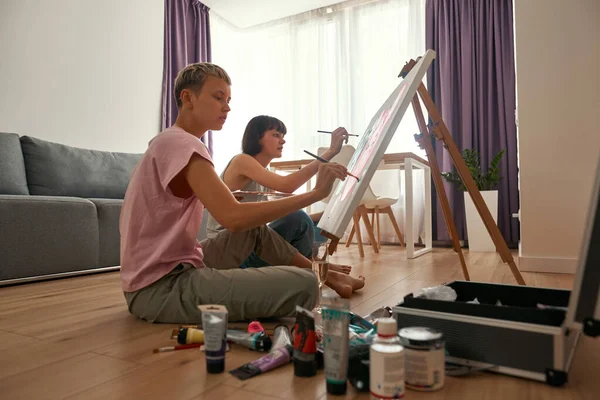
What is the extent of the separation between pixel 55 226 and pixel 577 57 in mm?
3023

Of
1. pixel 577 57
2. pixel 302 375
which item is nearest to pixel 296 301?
pixel 302 375

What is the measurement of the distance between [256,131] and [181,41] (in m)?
3.08

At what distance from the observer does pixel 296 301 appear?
1.29 m

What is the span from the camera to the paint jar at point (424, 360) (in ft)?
2.59

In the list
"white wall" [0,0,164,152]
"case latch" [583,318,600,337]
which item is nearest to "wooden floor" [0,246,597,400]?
"case latch" [583,318,600,337]

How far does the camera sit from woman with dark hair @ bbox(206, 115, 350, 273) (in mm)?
1787

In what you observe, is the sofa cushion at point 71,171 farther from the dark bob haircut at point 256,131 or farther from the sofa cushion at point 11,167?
the dark bob haircut at point 256,131

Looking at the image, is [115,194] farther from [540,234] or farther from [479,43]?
[479,43]

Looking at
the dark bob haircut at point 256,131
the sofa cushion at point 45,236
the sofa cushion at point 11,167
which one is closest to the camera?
the dark bob haircut at point 256,131

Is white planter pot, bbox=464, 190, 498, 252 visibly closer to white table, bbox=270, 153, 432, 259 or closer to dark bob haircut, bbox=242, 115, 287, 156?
white table, bbox=270, 153, 432, 259

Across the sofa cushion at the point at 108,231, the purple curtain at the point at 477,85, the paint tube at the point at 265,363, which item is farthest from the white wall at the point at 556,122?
the sofa cushion at the point at 108,231

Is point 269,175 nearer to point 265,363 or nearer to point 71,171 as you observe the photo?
point 265,363

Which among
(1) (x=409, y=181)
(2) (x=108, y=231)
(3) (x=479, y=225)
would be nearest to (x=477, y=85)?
(3) (x=479, y=225)

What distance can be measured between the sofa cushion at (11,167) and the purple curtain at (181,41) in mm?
1696
